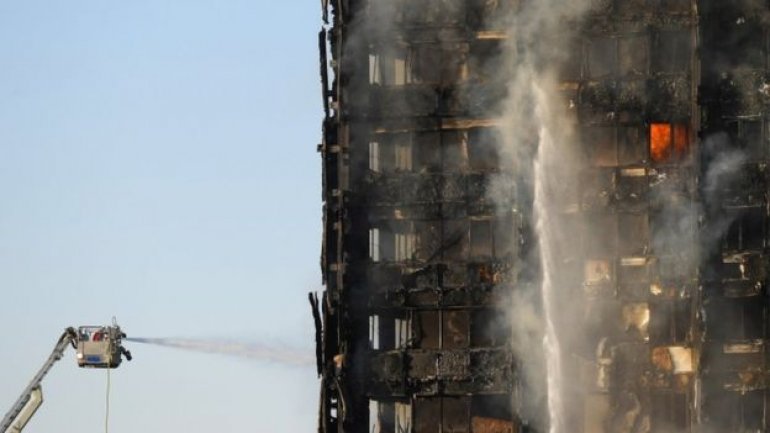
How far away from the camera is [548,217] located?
41781mm

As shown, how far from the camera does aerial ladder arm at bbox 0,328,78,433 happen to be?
178 ft

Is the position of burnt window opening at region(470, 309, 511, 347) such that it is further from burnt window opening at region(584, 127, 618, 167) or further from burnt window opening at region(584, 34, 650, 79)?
Result: burnt window opening at region(584, 34, 650, 79)

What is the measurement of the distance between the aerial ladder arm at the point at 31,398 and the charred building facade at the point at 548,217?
14126mm

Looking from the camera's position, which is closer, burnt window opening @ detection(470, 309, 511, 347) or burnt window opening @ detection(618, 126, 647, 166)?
burnt window opening @ detection(618, 126, 647, 166)

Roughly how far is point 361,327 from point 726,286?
25.9 ft

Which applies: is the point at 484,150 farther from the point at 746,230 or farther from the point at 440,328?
the point at 746,230

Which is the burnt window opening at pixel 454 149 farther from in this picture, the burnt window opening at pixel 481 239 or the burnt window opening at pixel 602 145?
the burnt window opening at pixel 602 145

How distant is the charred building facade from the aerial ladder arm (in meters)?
14.1

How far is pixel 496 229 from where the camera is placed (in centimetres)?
4175

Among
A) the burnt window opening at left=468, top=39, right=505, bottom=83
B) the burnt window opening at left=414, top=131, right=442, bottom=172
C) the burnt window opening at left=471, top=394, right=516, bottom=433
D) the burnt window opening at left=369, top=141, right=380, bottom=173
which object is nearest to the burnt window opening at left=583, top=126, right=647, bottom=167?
the burnt window opening at left=468, top=39, right=505, bottom=83

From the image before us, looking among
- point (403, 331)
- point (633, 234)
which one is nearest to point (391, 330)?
Result: point (403, 331)

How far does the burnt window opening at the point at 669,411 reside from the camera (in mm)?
41438

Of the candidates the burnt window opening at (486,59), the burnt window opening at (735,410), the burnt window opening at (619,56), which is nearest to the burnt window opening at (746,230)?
the burnt window opening at (735,410)

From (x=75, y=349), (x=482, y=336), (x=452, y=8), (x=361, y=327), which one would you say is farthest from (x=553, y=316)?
(x=75, y=349)
